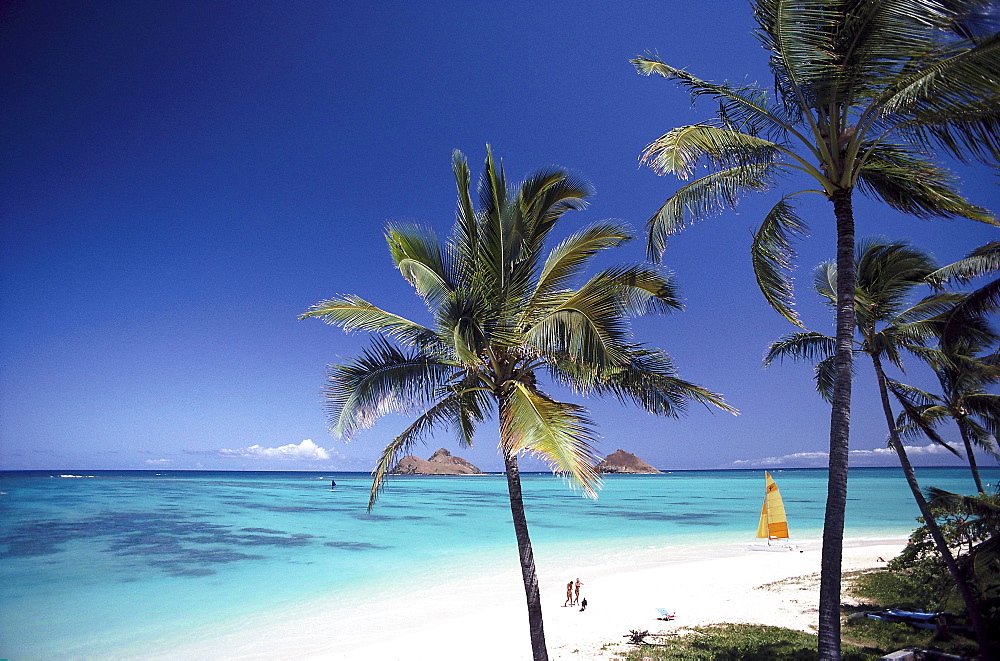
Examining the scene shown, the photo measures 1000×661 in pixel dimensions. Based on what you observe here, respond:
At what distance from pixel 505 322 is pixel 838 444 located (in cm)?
348

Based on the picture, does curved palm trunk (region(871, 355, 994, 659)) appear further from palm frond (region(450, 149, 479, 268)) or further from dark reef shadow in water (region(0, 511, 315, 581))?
dark reef shadow in water (region(0, 511, 315, 581))

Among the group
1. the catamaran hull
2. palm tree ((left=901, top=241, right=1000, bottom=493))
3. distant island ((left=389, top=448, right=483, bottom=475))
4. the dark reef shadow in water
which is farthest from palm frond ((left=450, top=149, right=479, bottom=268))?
distant island ((left=389, top=448, right=483, bottom=475))

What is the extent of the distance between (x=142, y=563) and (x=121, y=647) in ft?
34.6

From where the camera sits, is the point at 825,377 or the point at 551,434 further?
the point at 825,377

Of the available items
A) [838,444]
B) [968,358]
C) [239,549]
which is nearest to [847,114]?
[838,444]

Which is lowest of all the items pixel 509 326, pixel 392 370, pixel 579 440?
pixel 579 440

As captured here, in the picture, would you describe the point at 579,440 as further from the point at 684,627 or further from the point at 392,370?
the point at 684,627

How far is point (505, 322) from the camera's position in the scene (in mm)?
6160

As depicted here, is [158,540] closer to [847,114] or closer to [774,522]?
[774,522]

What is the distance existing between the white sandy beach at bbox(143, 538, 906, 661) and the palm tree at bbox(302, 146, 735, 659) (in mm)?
5455

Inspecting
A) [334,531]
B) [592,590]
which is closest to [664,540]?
[592,590]

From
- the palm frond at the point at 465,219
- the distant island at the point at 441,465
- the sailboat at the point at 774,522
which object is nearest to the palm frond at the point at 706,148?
the palm frond at the point at 465,219

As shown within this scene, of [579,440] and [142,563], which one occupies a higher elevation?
[579,440]

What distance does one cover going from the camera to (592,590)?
52.5ft
